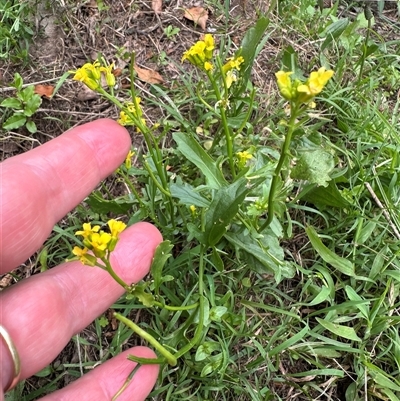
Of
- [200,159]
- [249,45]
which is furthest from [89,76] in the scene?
[249,45]

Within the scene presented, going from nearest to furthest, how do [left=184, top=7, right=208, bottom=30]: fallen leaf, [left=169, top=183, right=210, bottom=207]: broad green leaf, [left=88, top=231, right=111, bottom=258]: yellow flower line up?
1. [left=88, top=231, right=111, bottom=258]: yellow flower
2. [left=169, top=183, right=210, bottom=207]: broad green leaf
3. [left=184, top=7, right=208, bottom=30]: fallen leaf

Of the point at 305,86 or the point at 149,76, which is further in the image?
the point at 149,76

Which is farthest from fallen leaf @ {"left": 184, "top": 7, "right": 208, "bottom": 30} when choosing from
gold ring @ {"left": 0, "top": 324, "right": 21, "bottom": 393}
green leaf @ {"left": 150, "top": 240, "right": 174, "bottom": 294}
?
gold ring @ {"left": 0, "top": 324, "right": 21, "bottom": 393}

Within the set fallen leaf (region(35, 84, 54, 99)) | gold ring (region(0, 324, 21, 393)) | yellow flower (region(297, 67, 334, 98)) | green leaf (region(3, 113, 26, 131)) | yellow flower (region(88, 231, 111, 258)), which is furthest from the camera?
fallen leaf (region(35, 84, 54, 99))

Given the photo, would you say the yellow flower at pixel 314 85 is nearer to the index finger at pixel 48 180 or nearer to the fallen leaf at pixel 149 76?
the index finger at pixel 48 180

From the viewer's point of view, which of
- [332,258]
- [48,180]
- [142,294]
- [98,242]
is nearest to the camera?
[98,242]

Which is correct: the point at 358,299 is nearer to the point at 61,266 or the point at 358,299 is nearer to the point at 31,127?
the point at 61,266

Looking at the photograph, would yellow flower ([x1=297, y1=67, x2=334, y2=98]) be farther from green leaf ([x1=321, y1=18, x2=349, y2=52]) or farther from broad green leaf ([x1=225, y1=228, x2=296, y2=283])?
green leaf ([x1=321, y1=18, x2=349, y2=52])

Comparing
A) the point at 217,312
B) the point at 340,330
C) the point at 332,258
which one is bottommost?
the point at 340,330
